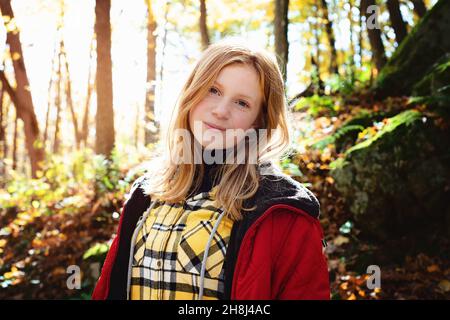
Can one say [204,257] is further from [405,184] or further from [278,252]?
[405,184]

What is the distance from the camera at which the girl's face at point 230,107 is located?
1.81 meters

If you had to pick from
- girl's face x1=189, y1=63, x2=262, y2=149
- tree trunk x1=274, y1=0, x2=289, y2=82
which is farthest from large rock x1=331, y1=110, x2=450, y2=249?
tree trunk x1=274, y1=0, x2=289, y2=82

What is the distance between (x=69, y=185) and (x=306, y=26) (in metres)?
11.5

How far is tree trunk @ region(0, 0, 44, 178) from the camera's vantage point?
29.7 feet

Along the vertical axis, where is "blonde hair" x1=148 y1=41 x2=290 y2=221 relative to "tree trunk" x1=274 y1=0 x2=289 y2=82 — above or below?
below

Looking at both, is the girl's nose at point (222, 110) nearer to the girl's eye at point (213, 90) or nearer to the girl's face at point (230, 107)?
the girl's face at point (230, 107)

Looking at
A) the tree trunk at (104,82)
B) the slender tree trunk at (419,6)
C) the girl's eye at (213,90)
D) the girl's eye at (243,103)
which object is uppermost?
the slender tree trunk at (419,6)

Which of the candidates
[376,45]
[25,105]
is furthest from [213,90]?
[25,105]

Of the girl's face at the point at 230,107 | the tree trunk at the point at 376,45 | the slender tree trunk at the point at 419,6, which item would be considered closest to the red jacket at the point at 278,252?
the girl's face at the point at 230,107

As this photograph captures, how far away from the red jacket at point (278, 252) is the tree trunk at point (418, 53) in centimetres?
600

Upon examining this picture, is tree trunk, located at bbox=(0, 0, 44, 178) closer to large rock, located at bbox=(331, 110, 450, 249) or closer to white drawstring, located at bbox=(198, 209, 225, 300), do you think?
large rock, located at bbox=(331, 110, 450, 249)

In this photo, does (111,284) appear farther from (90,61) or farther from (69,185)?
(90,61)

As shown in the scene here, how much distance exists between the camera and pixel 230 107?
1.80m

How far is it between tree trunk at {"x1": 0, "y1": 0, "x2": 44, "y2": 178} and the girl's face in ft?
27.8
